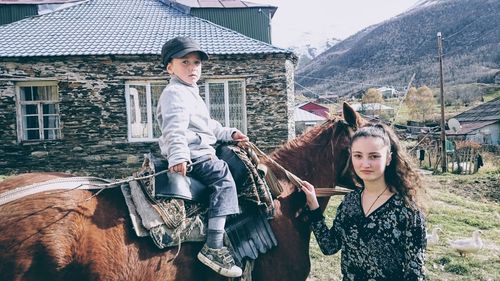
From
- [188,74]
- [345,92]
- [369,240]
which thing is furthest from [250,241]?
[345,92]

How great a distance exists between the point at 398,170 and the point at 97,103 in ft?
39.9

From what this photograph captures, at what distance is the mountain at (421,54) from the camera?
8000cm

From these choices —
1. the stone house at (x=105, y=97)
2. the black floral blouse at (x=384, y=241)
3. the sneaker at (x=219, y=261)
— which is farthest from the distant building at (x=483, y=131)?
the sneaker at (x=219, y=261)

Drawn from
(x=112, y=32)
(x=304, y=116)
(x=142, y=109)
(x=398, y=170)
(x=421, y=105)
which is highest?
(x=112, y=32)

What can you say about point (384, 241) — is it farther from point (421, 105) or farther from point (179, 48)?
point (421, 105)

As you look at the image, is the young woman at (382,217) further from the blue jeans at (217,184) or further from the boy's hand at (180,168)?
the boy's hand at (180,168)

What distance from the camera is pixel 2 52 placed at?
12.7 metres

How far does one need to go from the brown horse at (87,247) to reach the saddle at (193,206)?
0.28 feet

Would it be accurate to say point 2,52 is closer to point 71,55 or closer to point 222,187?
point 71,55

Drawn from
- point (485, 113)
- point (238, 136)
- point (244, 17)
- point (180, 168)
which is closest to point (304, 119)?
point (485, 113)

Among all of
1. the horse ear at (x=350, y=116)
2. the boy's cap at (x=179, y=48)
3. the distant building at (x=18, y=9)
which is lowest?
the horse ear at (x=350, y=116)

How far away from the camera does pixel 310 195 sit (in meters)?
2.86

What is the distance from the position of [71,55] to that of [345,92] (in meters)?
69.2

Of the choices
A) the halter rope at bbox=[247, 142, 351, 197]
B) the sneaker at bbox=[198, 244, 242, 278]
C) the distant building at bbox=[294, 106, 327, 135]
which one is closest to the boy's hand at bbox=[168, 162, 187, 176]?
the sneaker at bbox=[198, 244, 242, 278]
